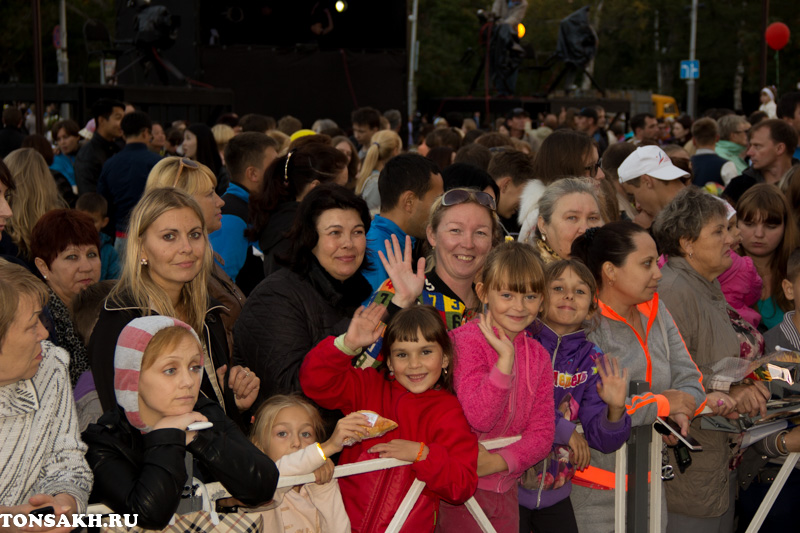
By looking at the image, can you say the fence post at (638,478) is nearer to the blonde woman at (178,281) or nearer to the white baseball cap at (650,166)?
the blonde woman at (178,281)

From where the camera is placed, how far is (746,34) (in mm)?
39188

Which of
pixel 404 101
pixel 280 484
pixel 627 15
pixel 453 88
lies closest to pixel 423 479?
pixel 280 484

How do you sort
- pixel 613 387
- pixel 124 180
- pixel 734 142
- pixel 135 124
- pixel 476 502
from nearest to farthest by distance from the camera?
pixel 476 502
pixel 613 387
pixel 124 180
pixel 135 124
pixel 734 142

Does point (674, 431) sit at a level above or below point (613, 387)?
below

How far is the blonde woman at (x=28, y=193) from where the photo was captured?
552cm

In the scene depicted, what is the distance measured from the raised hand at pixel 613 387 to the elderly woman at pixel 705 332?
731 mm

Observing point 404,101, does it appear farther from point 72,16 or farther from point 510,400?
point 72,16

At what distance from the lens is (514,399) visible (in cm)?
320

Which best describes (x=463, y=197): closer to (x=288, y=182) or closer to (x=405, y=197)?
(x=405, y=197)

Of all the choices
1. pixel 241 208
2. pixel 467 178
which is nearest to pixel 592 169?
pixel 467 178

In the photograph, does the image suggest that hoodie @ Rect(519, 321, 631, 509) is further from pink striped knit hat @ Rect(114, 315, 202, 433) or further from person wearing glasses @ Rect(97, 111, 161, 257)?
person wearing glasses @ Rect(97, 111, 161, 257)

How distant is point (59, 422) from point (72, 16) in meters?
44.7

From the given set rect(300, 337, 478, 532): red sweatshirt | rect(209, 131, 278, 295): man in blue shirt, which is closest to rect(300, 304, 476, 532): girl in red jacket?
rect(300, 337, 478, 532): red sweatshirt

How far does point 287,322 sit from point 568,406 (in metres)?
1.16
